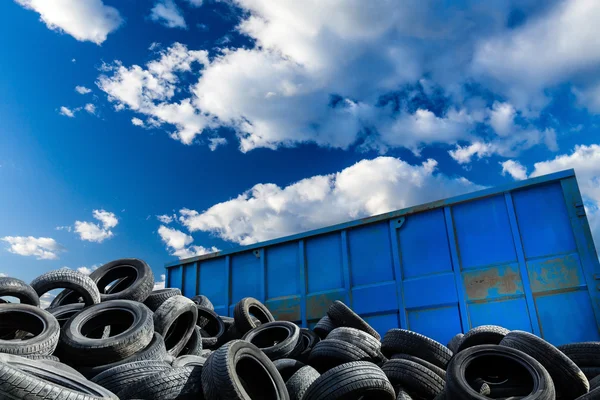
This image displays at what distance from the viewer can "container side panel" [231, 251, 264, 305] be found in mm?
8289

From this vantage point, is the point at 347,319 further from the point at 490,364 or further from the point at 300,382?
the point at 490,364

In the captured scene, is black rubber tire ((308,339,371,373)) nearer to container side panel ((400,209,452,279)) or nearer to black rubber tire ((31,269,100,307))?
container side panel ((400,209,452,279))

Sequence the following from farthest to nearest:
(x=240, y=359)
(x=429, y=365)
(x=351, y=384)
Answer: (x=429, y=365), (x=240, y=359), (x=351, y=384)

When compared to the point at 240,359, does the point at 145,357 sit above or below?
above

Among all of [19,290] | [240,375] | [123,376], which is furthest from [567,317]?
[19,290]

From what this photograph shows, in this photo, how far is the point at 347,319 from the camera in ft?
19.0

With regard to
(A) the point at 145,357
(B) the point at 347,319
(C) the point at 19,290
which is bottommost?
(A) the point at 145,357

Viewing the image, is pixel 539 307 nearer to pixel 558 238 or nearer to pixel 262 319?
pixel 558 238

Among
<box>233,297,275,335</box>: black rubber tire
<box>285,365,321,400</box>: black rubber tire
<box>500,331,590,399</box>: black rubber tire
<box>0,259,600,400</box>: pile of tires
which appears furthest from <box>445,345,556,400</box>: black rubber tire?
<box>233,297,275,335</box>: black rubber tire

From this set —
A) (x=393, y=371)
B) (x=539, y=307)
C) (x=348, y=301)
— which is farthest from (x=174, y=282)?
(x=539, y=307)

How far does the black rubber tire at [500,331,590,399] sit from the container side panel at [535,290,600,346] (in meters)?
1.90

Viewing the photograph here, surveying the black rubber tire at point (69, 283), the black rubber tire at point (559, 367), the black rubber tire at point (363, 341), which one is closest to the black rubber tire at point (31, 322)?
the black rubber tire at point (69, 283)

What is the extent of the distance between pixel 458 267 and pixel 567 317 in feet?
4.87

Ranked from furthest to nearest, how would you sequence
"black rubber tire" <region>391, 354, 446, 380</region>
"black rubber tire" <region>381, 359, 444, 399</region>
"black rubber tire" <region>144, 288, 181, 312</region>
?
"black rubber tire" <region>144, 288, 181, 312</region>, "black rubber tire" <region>391, 354, 446, 380</region>, "black rubber tire" <region>381, 359, 444, 399</region>
